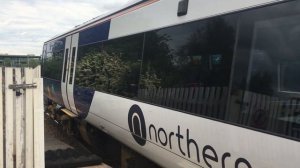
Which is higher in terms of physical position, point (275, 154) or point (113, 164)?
point (275, 154)

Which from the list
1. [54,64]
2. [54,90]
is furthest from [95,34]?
[54,64]

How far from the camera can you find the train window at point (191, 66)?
4.11 meters

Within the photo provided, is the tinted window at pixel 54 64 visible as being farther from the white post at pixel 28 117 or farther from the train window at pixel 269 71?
the train window at pixel 269 71

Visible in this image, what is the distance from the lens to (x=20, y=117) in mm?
4102

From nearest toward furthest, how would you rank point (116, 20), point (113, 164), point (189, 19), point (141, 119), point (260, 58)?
point (260, 58) < point (189, 19) < point (141, 119) < point (116, 20) < point (113, 164)

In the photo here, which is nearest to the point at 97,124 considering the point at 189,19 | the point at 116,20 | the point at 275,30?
the point at 116,20

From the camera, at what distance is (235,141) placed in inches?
149

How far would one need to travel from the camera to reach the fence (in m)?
4.07

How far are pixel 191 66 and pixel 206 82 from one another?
1.28 feet

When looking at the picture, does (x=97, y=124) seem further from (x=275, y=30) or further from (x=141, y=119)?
(x=275, y=30)

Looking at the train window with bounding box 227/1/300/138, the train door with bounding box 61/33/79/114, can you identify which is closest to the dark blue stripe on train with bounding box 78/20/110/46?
the train door with bounding box 61/33/79/114

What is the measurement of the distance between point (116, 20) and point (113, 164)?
3.28m

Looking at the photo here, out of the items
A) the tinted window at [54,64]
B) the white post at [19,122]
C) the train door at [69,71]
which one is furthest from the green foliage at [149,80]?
the tinted window at [54,64]

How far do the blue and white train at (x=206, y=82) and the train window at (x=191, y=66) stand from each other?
0.01 m
